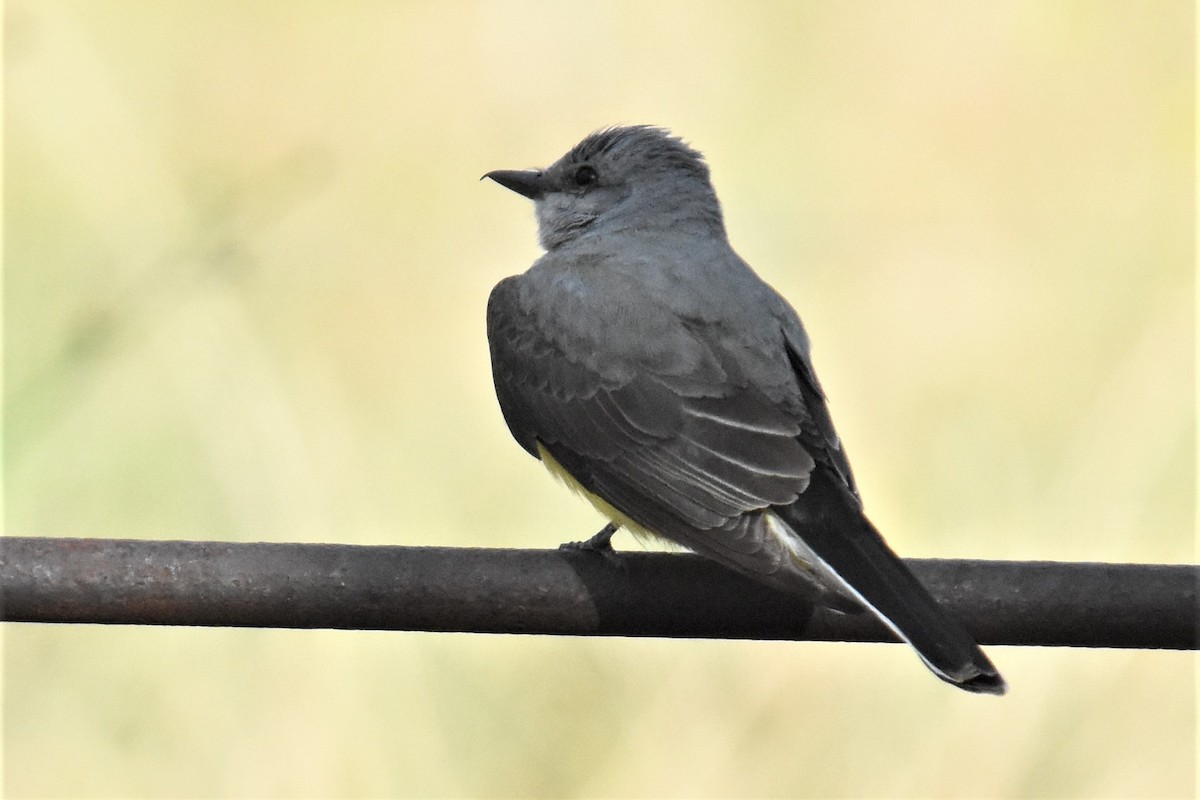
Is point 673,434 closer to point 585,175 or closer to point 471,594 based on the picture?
point 471,594

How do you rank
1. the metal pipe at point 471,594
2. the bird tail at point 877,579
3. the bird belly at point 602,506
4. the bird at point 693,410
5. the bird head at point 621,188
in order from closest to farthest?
the metal pipe at point 471,594, the bird tail at point 877,579, the bird at point 693,410, the bird belly at point 602,506, the bird head at point 621,188

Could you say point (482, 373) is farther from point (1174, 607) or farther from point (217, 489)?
point (1174, 607)

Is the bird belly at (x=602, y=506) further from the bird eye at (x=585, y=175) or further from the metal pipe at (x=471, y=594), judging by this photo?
the bird eye at (x=585, y=175)

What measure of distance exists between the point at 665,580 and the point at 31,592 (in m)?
1.08

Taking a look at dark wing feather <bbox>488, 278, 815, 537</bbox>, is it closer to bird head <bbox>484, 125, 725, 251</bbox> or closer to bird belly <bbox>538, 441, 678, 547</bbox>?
bird belly <bbox>538, 441, 678, 547</bbox>

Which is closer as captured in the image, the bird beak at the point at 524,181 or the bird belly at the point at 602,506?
the bird belly at the point at 602,506

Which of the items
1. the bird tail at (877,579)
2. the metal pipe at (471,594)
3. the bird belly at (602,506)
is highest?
the metal pipe at (471,594)

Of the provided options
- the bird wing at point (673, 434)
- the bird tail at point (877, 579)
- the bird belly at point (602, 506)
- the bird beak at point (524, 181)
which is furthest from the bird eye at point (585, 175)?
the bird tail at point (877, 579)

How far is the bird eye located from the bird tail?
1.73 m

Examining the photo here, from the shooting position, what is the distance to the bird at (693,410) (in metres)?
2.96

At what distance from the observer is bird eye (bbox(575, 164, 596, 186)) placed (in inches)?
189

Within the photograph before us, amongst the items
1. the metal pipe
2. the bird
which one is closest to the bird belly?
the bird

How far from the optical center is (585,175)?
4.81 metres

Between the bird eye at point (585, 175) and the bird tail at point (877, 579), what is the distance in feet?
5.68
